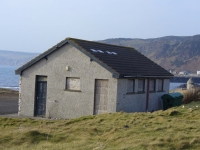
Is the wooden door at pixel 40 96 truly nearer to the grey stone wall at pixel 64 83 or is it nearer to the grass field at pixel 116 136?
the grey stone wall at pixel 64 83

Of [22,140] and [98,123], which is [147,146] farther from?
[98,123]

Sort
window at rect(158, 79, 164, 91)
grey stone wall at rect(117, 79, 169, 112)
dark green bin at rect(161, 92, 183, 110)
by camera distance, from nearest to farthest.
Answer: grey stone wall at rect(117, 79, 169, 112), dark green bin at rect(161, 92, 183, 110), window at rect(158, 79, 164, 91)

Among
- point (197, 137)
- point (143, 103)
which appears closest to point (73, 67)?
point (143, 103)

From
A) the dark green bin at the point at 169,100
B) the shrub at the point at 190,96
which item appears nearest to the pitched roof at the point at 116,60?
the dark green bin at the point at 169,100

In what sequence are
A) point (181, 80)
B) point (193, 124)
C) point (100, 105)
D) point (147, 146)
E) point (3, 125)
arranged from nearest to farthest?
point (147, 146), point (193, 124), point (3, 125), point (100, 105), point (181, 80)

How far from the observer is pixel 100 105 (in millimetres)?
19719

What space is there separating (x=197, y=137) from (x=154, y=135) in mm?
1319

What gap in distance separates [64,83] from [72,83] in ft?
1.58

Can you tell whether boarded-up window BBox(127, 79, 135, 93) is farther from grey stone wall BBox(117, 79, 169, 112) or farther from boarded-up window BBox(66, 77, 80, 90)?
boarded-up window BBox(66, 77, 80, 90)

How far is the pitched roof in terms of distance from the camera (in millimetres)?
19781

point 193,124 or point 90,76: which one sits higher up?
point 90,76

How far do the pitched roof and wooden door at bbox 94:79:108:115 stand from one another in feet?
3.24

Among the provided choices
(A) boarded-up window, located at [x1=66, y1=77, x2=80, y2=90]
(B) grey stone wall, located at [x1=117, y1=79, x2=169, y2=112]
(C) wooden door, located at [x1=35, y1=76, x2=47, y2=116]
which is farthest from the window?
(C) wooden door, located at [x1=35, y1=76, x2=47, y2=116]

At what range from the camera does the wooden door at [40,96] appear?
21.7 meters
